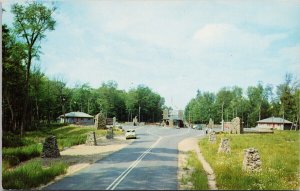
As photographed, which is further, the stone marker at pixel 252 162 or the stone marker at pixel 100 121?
the stone marker at pixel 100 121

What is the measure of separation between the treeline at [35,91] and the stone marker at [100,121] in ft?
9.92

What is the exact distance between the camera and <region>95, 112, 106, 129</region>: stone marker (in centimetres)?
7350

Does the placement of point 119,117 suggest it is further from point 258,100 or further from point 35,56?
point 258,100

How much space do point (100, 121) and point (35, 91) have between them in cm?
1869

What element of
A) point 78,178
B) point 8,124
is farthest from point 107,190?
point 8,124

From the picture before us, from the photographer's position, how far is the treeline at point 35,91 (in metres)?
50.9

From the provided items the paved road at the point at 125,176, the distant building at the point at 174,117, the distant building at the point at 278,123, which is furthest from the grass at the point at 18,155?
the distant building at the point at 278,123

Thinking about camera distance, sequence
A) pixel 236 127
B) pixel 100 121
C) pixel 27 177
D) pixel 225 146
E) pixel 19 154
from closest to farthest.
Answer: pixel 27 177, pixel 19 154, pixel 225 146, pixel 236 127, pixel 100 121

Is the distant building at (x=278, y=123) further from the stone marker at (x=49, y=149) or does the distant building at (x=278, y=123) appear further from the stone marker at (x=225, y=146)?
the stone marker at (x=49, y=149)

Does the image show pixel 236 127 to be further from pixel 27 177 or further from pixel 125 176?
pixel 27 177

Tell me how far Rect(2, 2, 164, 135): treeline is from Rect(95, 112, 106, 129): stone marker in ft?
9.92

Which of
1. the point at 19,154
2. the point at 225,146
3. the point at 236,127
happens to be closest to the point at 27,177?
the point at 19,154

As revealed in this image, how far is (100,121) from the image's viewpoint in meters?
74.1

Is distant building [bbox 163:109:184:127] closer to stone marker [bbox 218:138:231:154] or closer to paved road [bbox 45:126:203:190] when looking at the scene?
stone marker [bbox 218:138:231:154]
